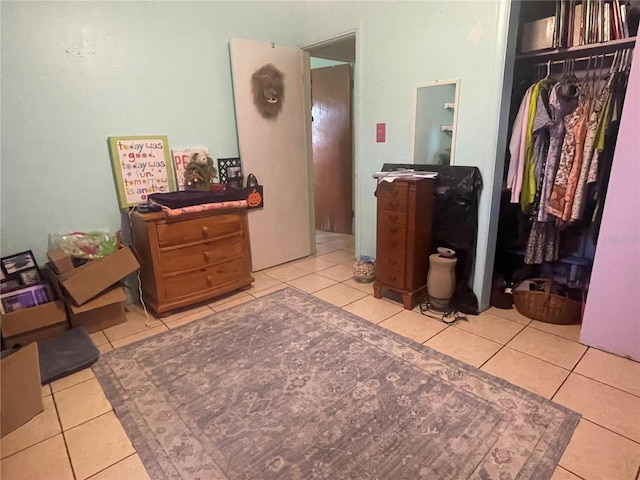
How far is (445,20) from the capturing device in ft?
7.48

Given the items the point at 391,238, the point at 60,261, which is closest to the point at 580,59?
the point at 391,238

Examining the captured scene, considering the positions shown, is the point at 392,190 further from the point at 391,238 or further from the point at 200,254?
the point at 200,254

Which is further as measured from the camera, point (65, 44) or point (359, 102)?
point (359, 102)

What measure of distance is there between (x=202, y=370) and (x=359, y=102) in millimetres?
2278

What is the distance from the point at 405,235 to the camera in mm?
2389

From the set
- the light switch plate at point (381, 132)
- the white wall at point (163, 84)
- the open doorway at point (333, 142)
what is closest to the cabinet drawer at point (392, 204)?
the white wall at point (163, 84)

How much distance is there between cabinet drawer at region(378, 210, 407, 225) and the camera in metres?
2.38

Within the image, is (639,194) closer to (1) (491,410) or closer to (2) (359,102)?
(1) (491,410)

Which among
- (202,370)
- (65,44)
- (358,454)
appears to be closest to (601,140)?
(358,454)

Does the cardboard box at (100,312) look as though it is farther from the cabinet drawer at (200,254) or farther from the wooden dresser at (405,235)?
the wooden dresser at (405,235)

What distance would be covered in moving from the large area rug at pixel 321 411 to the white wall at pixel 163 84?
38.1 inches

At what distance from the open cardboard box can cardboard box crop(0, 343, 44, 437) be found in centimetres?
41

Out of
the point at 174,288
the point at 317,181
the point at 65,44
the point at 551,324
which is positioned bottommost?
the point at 551,324

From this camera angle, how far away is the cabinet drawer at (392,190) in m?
2.33
